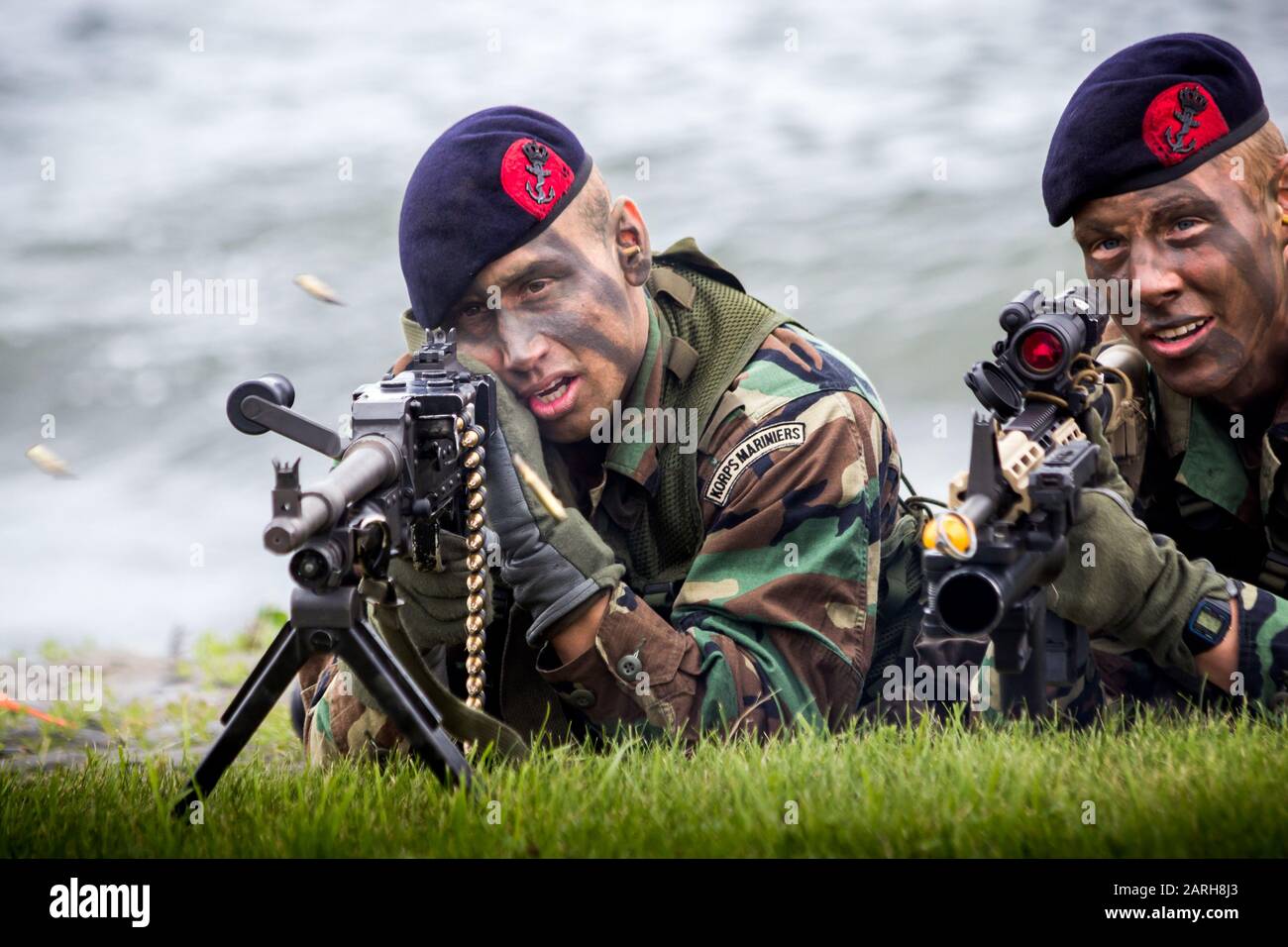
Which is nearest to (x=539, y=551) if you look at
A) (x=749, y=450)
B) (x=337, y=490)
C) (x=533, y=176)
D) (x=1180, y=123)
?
(x=749, y=450)

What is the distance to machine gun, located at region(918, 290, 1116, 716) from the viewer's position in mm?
3428

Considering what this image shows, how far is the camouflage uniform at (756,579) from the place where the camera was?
4668 mm

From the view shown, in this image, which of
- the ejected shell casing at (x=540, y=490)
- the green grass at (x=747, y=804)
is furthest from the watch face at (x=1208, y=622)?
the ejected shell casing at (x=540, y=490)

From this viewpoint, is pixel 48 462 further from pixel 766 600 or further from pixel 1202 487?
pixel 1202 487

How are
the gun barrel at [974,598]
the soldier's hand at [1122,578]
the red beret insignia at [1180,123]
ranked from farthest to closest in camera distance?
the red beret insignia at [1180,123]
the soldier's hand at [1122,578]
the gun barrel at [974,598]

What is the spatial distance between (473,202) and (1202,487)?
2.61 metres

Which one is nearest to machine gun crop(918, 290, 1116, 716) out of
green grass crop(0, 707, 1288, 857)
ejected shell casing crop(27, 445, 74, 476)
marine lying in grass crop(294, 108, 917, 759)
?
green grass crop(0, 707, 1288, 857)

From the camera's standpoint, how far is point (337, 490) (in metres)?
3.42

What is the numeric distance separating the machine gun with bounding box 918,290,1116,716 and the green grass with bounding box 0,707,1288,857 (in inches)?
11.7

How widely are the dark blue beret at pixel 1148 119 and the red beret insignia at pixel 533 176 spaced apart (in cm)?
161

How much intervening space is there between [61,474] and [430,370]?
2262 millimetres

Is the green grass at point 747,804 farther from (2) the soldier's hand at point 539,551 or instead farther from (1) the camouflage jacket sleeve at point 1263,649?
(2) the soldier's hand at point 539,551

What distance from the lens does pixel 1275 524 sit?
5.04 meters
